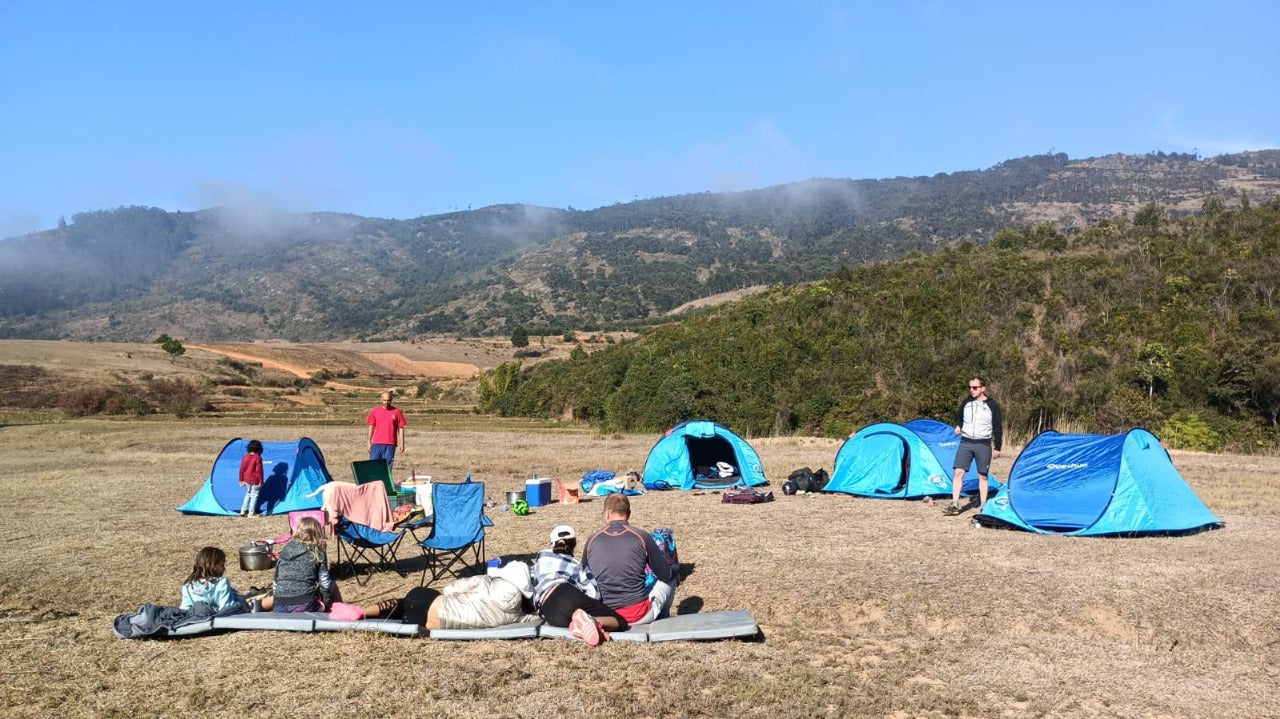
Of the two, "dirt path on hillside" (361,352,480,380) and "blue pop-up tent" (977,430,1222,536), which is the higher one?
"dirt path on hillside" (361,352,480,380)

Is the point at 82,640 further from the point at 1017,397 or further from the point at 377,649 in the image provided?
the point at 1017,397

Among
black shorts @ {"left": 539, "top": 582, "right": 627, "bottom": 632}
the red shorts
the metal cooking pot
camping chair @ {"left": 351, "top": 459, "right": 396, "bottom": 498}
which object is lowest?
the metal cooking pot

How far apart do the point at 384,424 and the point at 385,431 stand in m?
0.12

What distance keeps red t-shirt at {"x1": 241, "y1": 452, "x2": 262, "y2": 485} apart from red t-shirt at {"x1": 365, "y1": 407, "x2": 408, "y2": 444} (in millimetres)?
1934

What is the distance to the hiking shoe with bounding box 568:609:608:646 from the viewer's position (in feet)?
22.6

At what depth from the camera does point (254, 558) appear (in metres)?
10.0

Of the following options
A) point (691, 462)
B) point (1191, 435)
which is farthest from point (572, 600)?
point (1191, 435)

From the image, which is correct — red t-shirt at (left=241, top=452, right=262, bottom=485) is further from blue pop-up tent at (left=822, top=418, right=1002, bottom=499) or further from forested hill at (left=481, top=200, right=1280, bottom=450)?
forested hill at (left=481, top=200, right=1280, bottom=450)

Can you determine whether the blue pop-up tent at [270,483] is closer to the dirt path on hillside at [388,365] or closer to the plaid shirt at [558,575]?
the plaid shirt at [558,575]

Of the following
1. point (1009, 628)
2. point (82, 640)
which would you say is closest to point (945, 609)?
point (1009, 628)

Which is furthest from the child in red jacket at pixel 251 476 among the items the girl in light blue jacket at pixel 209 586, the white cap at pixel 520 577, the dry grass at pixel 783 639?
the white cap at pixel 520 577

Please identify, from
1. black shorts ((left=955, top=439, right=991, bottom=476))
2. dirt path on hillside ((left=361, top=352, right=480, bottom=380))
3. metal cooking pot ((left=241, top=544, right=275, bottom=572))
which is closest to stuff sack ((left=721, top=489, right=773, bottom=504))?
black shorts ((left=955, top=439, right=991, bottom=476))

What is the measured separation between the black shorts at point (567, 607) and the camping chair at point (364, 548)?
305cm

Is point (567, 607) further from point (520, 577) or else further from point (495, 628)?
point (495, 628)
